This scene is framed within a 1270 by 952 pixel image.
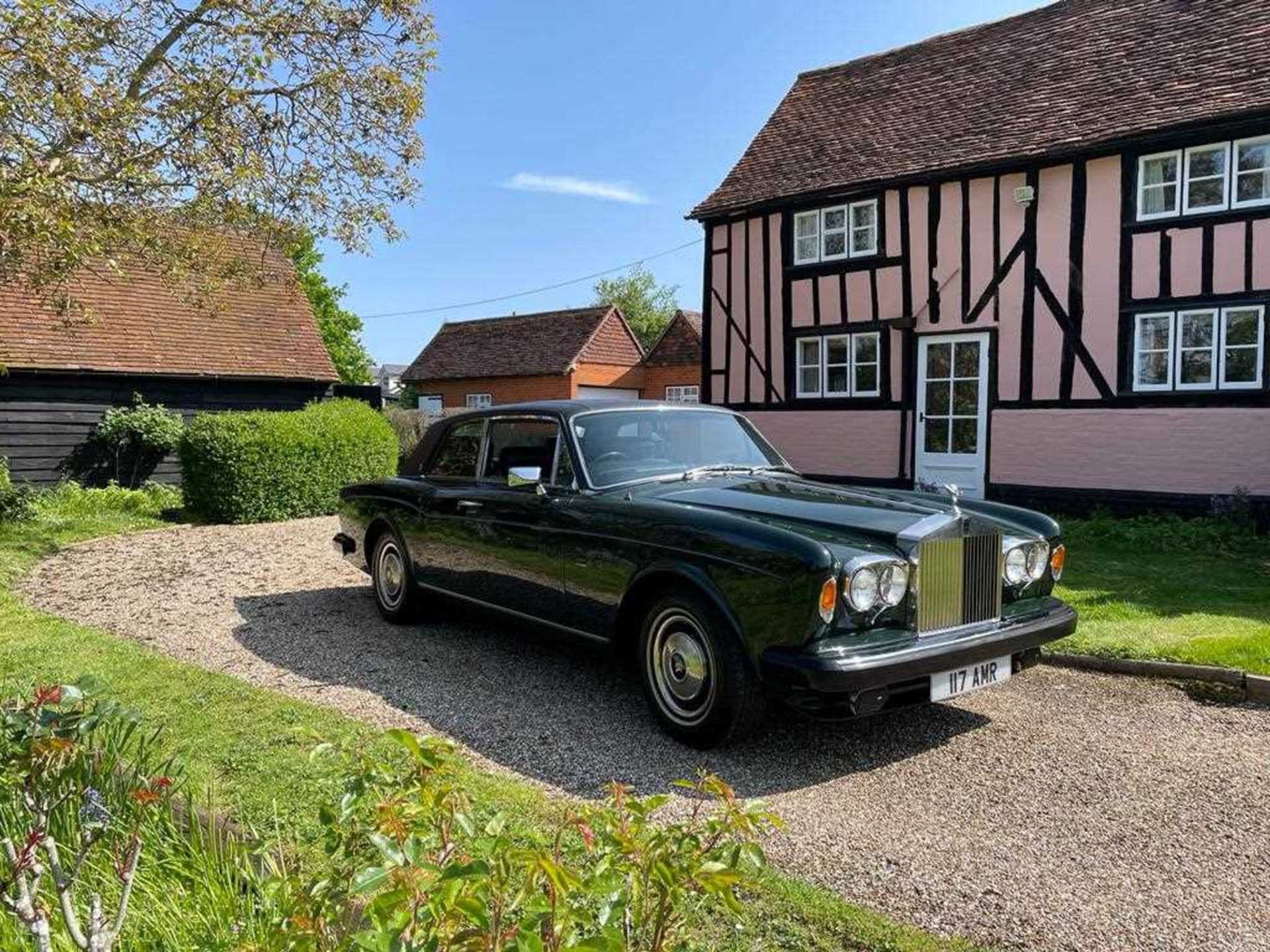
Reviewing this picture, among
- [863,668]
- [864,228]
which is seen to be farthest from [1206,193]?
[863,668]

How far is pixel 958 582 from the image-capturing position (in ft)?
13.0

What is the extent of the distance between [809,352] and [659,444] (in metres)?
10.7

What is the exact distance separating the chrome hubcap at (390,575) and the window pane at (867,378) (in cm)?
975

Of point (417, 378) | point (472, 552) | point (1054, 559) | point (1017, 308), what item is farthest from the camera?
point (417, 378)

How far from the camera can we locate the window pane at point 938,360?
529 inches

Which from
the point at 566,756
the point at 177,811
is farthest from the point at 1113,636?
the point at 177,811

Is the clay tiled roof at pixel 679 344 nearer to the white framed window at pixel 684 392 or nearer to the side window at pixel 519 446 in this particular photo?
the white framed window at pixel 684 392

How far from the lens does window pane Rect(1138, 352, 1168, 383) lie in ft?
37.3

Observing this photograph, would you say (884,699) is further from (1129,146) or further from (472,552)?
(1129,146)

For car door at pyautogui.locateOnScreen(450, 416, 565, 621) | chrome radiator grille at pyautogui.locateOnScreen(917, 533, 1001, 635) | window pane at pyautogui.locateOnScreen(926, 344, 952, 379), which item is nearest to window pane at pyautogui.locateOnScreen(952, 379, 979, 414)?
window pane at pyautogui.locateOnScreen(926, 344, 952, 379)

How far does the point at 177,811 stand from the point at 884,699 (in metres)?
2.60

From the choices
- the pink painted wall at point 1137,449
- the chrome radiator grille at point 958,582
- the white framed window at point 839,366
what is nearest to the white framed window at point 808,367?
the white framed window at point 839,366

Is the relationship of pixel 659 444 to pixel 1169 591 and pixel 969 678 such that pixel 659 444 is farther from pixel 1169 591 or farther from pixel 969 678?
pixel 1169 591

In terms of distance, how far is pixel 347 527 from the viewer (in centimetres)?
696
